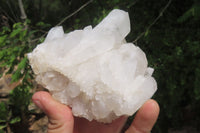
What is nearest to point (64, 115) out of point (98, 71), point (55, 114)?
point (55, 114)

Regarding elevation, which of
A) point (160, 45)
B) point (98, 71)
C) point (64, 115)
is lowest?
point (160, 45)

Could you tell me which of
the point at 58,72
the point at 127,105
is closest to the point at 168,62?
the point at 127,105

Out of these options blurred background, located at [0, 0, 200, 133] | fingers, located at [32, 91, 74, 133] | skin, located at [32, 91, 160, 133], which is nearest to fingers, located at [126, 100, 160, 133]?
skin, located at [32, 91, 160, 133]

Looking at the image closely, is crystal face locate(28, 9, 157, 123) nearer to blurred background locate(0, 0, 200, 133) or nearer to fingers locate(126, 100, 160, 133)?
fingers locate(126, 100, 160, 133)

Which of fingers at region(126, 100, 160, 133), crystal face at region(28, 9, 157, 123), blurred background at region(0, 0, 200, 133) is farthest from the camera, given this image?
blurred background at region(0, 0, 200, 133)

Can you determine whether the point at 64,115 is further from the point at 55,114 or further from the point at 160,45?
the point at 160,45
